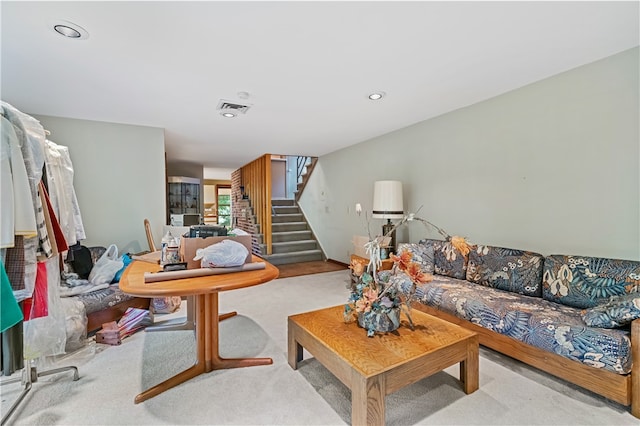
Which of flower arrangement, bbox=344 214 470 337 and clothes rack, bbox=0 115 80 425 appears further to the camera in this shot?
flower arrangement, bbox=344 214 470 337

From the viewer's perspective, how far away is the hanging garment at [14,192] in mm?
1318

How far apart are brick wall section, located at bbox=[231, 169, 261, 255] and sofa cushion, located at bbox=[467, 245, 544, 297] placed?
13.3ft

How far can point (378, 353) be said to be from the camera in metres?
1.60

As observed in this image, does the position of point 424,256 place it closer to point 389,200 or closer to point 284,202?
point 389,200

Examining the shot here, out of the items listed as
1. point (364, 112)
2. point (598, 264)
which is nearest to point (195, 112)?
point (364, 112)

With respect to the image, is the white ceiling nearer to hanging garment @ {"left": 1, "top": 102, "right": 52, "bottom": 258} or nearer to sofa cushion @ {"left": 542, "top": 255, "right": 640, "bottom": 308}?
hanging garment @ {"left": 1, "top": 102, "right": 52, "bottom": 258}

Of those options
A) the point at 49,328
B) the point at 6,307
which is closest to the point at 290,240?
the point at 49,328

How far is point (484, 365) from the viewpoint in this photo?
2.16 metres

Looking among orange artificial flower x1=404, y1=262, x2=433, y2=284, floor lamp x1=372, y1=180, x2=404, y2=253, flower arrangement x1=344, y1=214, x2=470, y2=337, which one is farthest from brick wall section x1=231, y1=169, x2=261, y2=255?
orange artificial flower x1=404, y1=262, x2=433, y2=284

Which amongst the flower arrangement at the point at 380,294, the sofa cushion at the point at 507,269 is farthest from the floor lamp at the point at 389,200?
the flower arrangement at the point at 380,294

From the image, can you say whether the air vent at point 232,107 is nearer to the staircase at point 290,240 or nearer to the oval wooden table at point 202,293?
the oval wooden table at point 202,293

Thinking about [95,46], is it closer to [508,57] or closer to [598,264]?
[508,57]

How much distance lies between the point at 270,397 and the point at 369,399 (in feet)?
2.33

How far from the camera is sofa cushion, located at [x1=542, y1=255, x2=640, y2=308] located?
2.00 metres
